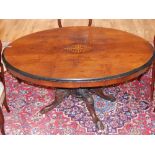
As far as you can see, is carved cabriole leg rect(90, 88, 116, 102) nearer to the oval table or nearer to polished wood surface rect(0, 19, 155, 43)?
the oval table

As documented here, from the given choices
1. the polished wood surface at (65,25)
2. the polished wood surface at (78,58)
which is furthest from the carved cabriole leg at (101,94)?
the polished wood surface at (65,25)

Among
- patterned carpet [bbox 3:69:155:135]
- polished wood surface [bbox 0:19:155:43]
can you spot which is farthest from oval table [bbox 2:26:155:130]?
polished wood surface [bbox 0:19:155:43]

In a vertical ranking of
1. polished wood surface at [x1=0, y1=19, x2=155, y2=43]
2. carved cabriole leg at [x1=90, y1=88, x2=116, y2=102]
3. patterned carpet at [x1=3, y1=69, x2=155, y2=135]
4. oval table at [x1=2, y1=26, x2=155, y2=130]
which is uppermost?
polished wood surface at [x1=0, y1=19, x2=155, y2=43]

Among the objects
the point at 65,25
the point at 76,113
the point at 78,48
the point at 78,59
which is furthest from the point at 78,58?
the point at 65,25

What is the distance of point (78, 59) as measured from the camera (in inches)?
71.5

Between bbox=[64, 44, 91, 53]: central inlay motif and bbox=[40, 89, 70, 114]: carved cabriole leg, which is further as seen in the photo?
bbox=[40, 89, 70, 114]: carved cabriole leg

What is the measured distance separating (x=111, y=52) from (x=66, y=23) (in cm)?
355

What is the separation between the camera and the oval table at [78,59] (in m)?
1.61

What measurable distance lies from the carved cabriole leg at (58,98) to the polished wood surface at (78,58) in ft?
1.65

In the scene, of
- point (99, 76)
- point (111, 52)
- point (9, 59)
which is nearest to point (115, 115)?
point (111, 52)

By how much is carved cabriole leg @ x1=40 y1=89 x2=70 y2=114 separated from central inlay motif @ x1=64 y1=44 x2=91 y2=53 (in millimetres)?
533

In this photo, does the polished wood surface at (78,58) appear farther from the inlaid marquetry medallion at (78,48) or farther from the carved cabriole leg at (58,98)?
the carved cabriole leg at (58,98)

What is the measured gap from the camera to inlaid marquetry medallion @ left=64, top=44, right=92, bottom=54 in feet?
6.40
